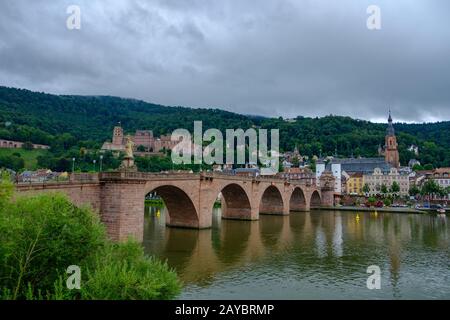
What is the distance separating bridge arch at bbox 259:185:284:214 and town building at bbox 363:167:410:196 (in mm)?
46069

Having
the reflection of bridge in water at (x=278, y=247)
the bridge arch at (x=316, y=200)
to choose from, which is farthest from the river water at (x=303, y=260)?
the bridge arch at (x=316, y=200)

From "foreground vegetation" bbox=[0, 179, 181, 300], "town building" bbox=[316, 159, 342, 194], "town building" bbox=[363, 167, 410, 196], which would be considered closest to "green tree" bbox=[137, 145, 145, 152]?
"town building" bbox=[316, 159, 342, 194]

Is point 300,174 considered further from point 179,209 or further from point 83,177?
point 83,177

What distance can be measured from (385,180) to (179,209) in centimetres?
7532

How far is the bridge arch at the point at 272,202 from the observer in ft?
206

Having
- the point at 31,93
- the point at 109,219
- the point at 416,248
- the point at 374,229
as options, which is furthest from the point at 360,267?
the point at 31,93

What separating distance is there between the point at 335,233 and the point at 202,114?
13918cm

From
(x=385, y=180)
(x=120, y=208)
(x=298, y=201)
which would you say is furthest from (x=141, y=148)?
(x=120, y=208)

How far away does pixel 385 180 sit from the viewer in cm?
10256

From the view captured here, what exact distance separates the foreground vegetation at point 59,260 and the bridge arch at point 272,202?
161 ft

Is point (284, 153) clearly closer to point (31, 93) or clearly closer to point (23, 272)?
point (31, 93)

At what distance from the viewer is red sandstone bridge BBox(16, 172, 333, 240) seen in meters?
26.0

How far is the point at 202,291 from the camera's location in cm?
1986
